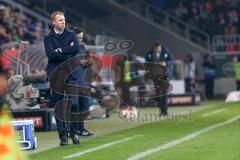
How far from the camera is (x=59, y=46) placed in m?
14.0

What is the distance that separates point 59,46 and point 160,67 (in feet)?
27.9

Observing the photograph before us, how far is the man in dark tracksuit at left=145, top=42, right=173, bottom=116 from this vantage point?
22031mm

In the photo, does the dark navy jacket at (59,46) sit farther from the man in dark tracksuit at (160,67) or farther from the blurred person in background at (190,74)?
the blurred person in background at (190,74)

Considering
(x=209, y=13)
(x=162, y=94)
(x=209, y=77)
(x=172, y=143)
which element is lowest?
(x=172, y=143)

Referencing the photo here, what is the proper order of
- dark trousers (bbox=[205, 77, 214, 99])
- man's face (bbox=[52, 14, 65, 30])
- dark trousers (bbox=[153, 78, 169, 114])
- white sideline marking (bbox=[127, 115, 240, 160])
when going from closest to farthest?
white sideline marking (bbox=[127, 115, 240, 160]) < man's face (bbox=[52, 14, 65, 30]) < dark trousers (bbox=[153, 78, 169, 114]) < dark trousers (bbox=[205, 77, 214, 99])

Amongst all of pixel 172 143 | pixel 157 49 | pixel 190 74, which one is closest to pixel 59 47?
pixel 172 143

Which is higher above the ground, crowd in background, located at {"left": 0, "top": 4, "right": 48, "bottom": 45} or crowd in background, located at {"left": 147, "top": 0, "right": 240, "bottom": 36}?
crowd in background, located at {"left": 147, "top": 0, "right": 240, "bottom": 36}

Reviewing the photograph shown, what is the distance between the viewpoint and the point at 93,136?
1605 cm

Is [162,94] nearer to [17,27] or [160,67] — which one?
[160,67]

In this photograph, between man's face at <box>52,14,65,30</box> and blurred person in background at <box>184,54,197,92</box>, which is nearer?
man's face at <box>52,14,65,30</box>

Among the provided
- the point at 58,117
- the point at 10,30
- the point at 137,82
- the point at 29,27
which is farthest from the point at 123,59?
the point at 58,117

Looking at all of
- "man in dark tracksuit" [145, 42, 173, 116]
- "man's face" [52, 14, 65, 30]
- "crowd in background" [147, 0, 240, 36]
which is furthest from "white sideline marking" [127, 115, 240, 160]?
"crowd in background" [147, 0, 240, 36]

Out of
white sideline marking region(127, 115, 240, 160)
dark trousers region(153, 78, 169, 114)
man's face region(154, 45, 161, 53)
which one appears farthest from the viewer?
man's face region(154, 45, 161, 53)

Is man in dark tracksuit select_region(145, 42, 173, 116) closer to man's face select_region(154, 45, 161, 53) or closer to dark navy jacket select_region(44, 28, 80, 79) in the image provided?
man's face select_region(154, 45, 161, 53)
